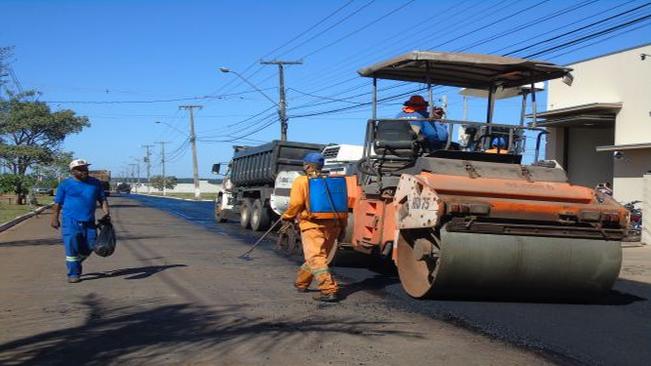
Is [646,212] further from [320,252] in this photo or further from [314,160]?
[320,252]

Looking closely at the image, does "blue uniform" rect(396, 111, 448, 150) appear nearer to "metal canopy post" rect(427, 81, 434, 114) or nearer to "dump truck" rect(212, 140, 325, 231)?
"metal canopy post" rect(427, 81, 434, 114)

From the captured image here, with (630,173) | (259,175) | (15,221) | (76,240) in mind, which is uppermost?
(630,173)

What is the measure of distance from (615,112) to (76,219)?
14918mm

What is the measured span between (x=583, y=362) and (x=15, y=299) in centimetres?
595

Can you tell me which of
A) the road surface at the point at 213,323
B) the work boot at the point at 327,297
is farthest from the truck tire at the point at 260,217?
the work boot at the point at 327,297

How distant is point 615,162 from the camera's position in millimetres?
18547

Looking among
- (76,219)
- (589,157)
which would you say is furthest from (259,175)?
(76,219)

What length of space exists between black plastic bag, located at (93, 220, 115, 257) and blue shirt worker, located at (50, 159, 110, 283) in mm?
86

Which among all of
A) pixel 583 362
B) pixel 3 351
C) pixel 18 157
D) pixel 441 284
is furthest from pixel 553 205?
pixel 18 157

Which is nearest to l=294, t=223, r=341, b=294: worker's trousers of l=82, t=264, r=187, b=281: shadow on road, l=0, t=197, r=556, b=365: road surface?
l=0, t=197, r=556, b=365: road surface

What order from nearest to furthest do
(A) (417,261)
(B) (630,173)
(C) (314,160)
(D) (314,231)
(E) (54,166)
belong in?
(D) (314,231), (A) (417,261), (C) (314,160), (B) (630,173), (E) (54,166)

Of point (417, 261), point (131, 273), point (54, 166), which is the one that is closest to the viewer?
point (417, 261)

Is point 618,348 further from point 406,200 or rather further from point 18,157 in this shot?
point 18,157

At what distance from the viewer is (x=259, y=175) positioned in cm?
1975
